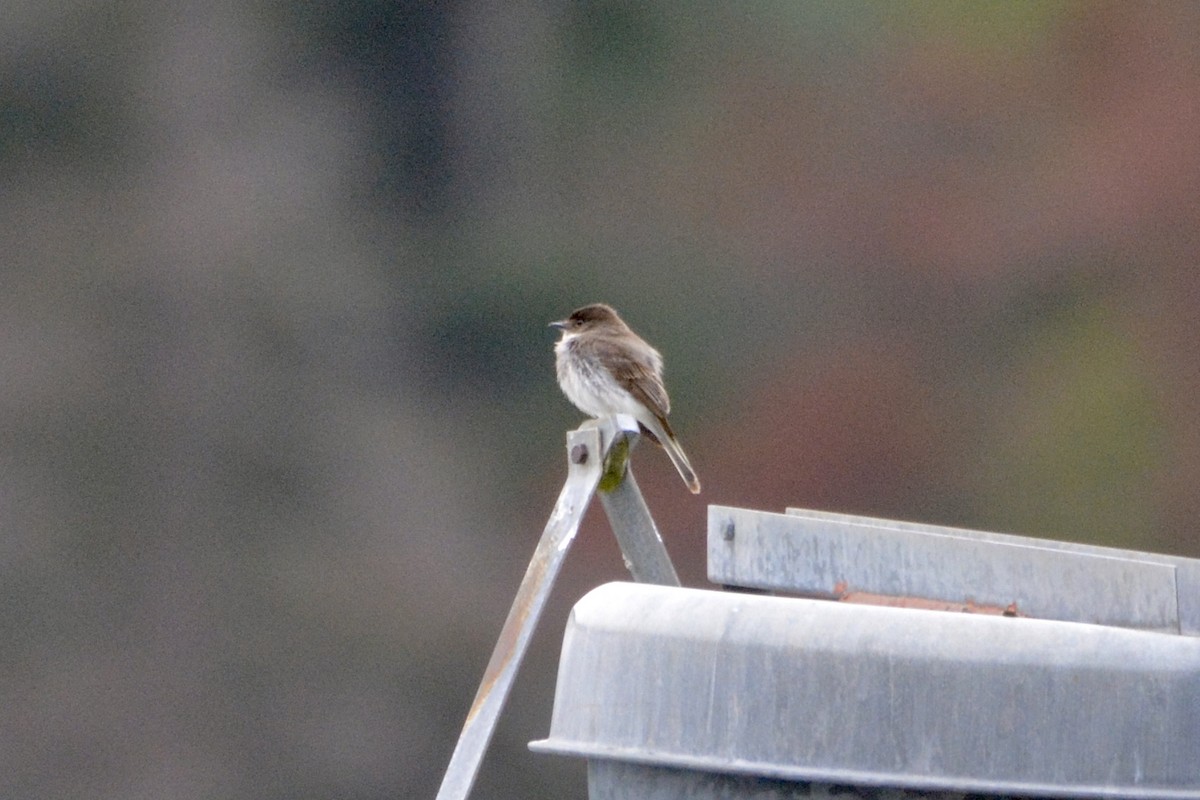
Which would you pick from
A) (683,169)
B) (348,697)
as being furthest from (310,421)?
(683,169)

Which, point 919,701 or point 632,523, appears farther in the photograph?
point 632,523

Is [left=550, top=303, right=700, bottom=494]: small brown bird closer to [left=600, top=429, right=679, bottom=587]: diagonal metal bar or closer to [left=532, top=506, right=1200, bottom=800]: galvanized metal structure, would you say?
[left=600, top=429, right=679, bottom=587]: diagonal metal bar

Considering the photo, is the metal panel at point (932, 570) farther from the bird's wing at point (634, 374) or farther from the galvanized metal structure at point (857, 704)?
the bird's wing at point (634, 374)

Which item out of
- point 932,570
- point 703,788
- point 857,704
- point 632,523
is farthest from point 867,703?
point 932,570

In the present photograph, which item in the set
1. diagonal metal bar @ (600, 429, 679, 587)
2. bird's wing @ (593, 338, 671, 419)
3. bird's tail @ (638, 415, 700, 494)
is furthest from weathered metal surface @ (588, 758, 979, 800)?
bird's wing @ (593, 338, 671, 419)

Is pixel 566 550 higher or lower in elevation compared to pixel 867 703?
higher

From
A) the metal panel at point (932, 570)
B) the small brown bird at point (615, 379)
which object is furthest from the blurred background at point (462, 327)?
the metal panel at point (932, 570)

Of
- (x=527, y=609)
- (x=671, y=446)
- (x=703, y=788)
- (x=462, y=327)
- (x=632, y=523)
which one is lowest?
(x=703, y=788)

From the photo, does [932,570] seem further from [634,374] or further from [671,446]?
[634,374]
